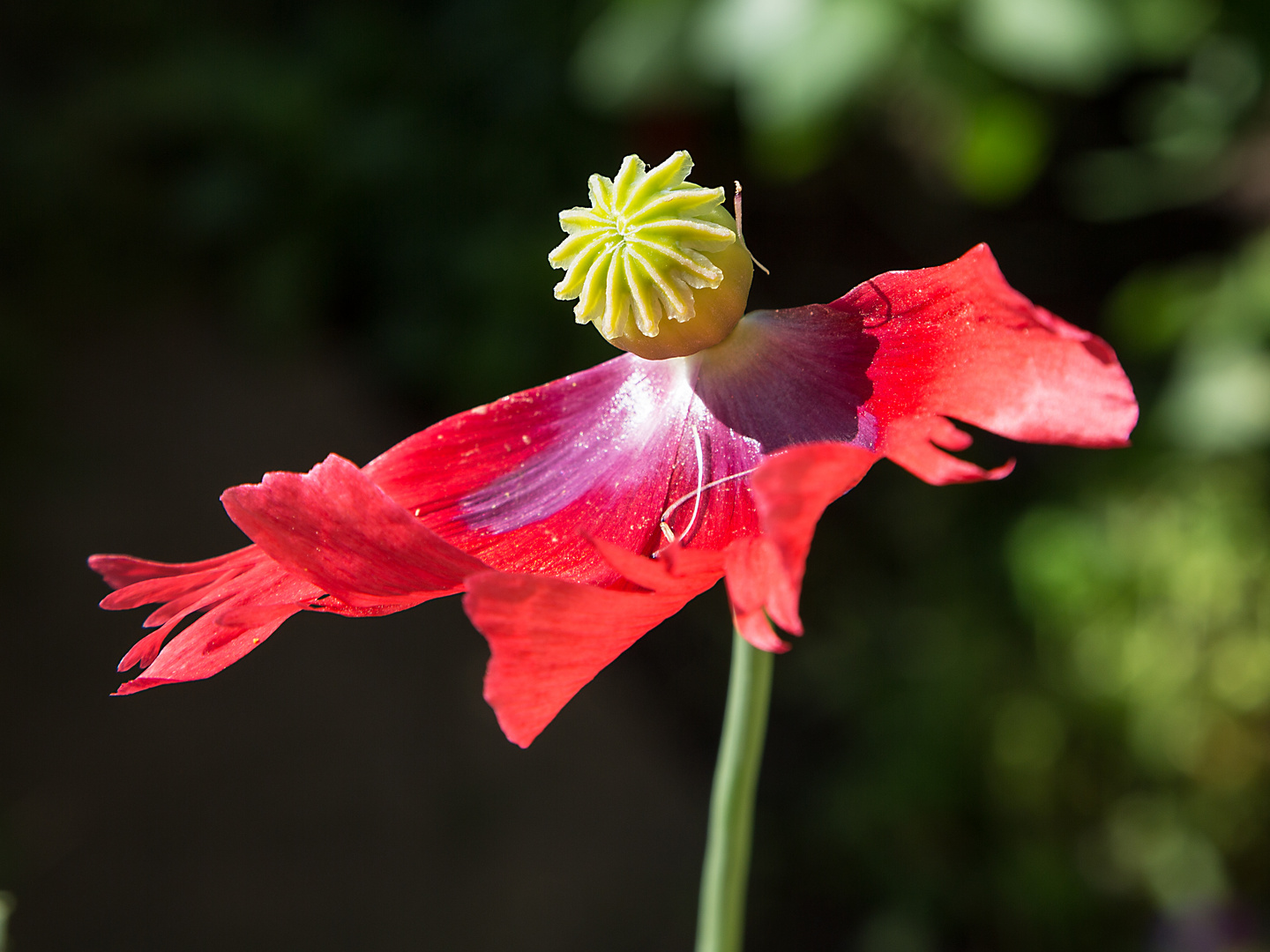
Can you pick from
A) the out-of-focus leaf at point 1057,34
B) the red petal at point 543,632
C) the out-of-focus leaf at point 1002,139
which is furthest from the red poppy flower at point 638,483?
the out-of-focus leaf at point 1002,139

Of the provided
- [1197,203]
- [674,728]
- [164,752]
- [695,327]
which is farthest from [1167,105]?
[164,752]

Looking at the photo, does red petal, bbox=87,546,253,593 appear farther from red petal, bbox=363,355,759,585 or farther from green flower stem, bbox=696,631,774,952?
green flower stem, bbox=696,631,774,952

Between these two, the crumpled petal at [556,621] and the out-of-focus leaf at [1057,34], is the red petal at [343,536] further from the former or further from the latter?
the out-of-focus leaf at [1057,34]

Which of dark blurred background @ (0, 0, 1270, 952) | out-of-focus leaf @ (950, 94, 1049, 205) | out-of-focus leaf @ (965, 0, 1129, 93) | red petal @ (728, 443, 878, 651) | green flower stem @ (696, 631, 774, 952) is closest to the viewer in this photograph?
red petal @ (728, 443, 878, 651)

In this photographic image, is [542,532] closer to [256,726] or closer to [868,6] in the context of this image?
[868,6]

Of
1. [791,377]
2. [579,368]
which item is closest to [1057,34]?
[791,377]

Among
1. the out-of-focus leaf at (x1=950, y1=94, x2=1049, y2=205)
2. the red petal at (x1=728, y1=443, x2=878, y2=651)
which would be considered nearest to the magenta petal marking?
the red petal at (x1=728, y1=443, x2=878, y2=651)

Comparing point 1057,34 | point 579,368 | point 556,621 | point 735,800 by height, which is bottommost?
point 735,800

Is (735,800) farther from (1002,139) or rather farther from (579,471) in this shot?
(1002,139)
